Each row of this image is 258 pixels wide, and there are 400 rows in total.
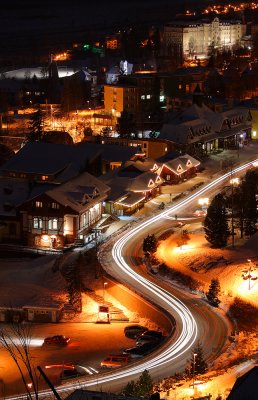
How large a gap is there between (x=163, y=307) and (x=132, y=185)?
6.13m

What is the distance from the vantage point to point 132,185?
19500 mm

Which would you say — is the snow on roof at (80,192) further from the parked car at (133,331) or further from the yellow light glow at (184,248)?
the parked car at (133,331)

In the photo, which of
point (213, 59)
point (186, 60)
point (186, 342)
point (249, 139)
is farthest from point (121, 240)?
point (186, 60)

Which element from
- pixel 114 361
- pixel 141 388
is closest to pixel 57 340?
pixel 114 361

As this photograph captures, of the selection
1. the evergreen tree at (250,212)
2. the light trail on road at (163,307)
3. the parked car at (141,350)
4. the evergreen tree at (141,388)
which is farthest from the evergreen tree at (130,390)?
the evergreen tree at (250,212)

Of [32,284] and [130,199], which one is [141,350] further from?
[130,199]

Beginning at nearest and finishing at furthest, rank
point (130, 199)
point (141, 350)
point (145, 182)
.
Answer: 1. point (141, 350)
2. point (130, 199)
3. point (145, 182)

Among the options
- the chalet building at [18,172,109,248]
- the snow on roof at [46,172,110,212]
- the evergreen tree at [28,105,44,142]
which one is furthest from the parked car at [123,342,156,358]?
the evergreen tree at [28,105,44,142]

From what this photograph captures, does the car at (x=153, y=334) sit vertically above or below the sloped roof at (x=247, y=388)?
below

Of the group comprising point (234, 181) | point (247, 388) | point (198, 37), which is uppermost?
point (198, 37)

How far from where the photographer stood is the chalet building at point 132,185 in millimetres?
18828

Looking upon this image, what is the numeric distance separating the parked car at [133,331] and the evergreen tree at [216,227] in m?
3.29

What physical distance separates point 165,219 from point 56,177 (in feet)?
9.62

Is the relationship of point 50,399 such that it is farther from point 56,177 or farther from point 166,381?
point 56,177
